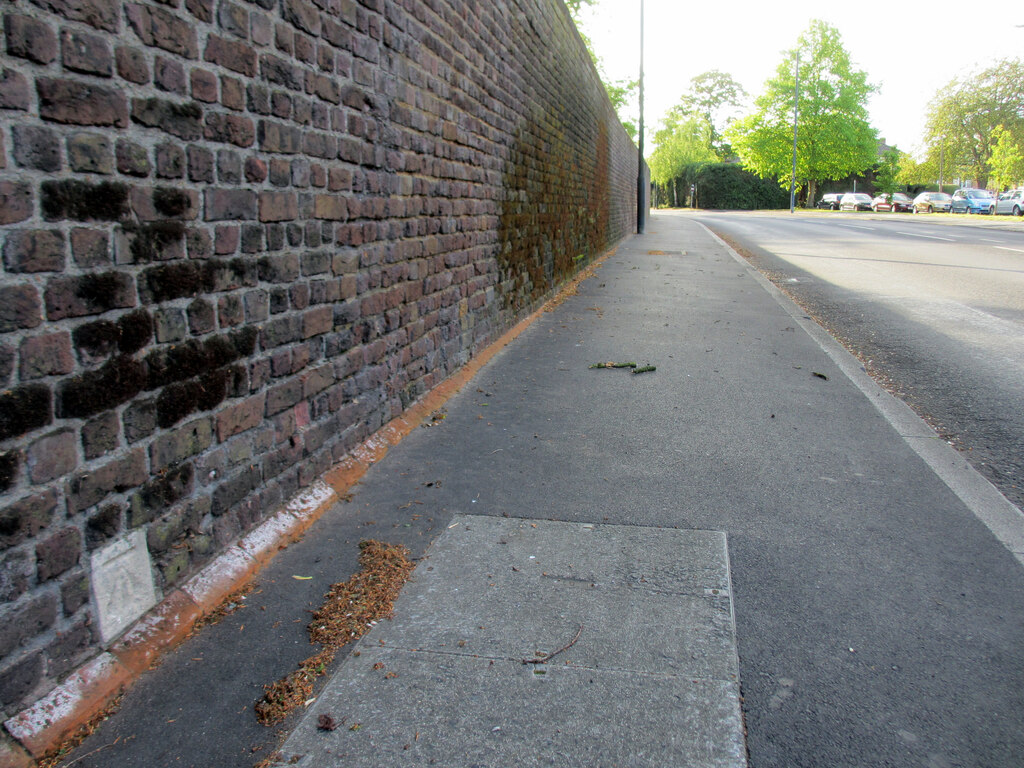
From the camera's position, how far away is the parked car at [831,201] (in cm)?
6666

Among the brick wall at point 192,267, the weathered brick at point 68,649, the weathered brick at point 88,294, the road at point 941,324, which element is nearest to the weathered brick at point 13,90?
the brick wall at point 192,267

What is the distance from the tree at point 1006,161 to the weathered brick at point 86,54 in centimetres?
7842

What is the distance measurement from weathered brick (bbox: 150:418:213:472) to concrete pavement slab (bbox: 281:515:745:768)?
896mm

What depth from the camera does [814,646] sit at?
8.02ft

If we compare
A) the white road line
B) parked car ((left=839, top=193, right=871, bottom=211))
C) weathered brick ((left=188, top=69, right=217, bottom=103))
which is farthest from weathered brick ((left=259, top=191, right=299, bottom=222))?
parked car ((left=839, top=193, right=871, bottom=211))

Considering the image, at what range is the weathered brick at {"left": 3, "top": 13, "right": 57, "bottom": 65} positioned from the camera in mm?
1885

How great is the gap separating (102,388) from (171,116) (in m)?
0.93

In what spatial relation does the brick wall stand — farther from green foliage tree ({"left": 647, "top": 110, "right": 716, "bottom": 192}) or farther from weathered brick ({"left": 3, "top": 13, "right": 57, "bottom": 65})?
green foliage tree ({"left": 647, "top": 110, "right": 716, "bottom": 192})

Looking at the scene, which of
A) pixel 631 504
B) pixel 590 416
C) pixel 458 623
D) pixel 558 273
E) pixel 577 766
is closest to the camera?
pixel 577 766

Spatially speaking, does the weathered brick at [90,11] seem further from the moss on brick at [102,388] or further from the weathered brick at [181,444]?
the weathered brick at [181,444]

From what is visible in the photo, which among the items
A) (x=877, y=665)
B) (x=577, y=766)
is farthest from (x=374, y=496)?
(x=877, y=665)

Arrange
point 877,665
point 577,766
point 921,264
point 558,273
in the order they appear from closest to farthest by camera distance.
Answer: point 577,766 → point 877,665 → point 558,273 → point 921,264

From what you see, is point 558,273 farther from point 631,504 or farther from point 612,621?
point 612,621

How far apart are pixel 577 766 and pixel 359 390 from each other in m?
2.54
